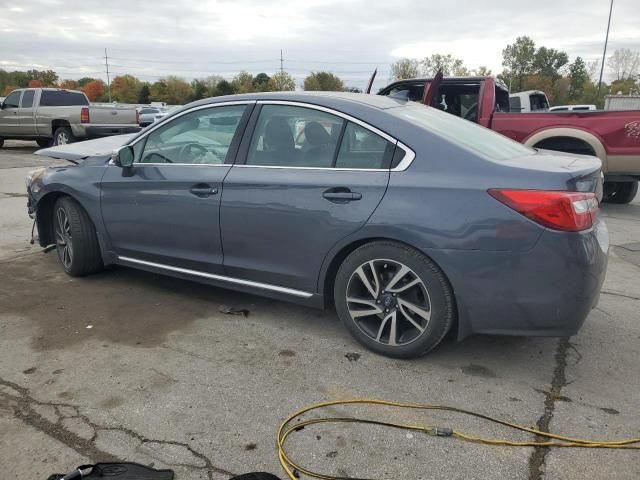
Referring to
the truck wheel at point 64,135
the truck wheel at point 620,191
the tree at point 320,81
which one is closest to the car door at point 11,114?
the truck wheel at point 64,135

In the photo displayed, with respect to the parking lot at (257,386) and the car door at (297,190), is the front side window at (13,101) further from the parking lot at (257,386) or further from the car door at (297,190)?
the car door at (297,190)

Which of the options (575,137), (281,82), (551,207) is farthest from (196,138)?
(281,82)

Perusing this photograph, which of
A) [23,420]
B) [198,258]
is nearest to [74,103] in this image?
[198,258]

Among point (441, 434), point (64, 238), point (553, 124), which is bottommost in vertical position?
point (441, 434)

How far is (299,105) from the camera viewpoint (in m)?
3.74

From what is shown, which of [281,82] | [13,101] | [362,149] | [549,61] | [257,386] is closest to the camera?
[257,386]

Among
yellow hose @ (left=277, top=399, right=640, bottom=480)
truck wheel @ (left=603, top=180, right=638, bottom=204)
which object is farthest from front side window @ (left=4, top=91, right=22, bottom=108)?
yellow hose @ (left=277, top=399, right=640, bottom=480)

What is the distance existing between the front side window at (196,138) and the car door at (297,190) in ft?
0.64

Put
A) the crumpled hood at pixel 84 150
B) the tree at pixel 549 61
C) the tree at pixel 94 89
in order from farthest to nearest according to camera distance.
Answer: the tree at pixel 94 89, the tree at pixel 549 61, the crumpled hood at pixel 84 150

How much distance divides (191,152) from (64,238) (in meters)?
1.66

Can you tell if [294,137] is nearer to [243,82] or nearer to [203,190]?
[203,190]

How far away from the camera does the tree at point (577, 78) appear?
67838 mm

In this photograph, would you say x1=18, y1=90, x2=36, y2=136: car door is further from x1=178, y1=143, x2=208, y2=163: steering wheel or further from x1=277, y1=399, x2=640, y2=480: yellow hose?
x1=277, y1=399, x2=640, y2=480: yellow hose

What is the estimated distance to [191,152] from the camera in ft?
13.7
